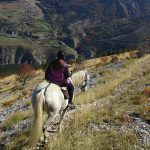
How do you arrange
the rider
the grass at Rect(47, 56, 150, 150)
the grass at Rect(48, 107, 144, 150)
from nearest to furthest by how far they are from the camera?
the grass at Rect(48, 107, 144, 150)
the grass at Rect(47, 56, 150, 150)
the rider

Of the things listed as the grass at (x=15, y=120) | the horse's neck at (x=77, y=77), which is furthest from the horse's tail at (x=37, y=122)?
the grass at (x=15, y=120)

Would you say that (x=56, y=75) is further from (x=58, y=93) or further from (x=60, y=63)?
(x=58, y=93)

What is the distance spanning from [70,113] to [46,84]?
561cm

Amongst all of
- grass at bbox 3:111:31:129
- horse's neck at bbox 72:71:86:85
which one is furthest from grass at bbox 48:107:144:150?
grass at bbox 3:111:31:129

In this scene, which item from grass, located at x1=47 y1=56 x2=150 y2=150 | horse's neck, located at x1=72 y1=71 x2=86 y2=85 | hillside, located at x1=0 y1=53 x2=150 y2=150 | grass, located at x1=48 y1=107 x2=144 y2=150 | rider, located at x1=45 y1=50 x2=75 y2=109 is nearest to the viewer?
grass, located at x1=48 y1=107 x2=144 y2=150

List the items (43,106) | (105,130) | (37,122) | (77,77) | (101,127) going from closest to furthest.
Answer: (37,122), (43,106), (105,130), (101,127), (77,77)

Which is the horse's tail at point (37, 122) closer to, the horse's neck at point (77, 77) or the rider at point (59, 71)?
the rider at point (59, 71)

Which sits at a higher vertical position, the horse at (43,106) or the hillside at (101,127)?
A: the horse at (43,106)

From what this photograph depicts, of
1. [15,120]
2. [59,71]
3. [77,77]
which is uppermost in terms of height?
[59,71]

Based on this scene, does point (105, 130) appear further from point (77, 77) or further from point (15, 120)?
point (15, 120)

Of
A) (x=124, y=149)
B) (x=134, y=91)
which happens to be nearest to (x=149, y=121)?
(x=124, y=149)

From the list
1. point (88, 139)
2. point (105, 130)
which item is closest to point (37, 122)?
point (88, 139)

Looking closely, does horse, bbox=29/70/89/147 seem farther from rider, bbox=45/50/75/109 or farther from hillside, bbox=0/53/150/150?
rider, bbox=45/50/75/109

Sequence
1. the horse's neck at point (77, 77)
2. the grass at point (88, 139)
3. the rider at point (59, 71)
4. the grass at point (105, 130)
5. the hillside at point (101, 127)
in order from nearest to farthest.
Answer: the grass at point (88, 139) < the grass at point (105, 130) < the hillside at point (101, 127) < the rider at point (59, 71) < the horse's neck at point (77, 77)
